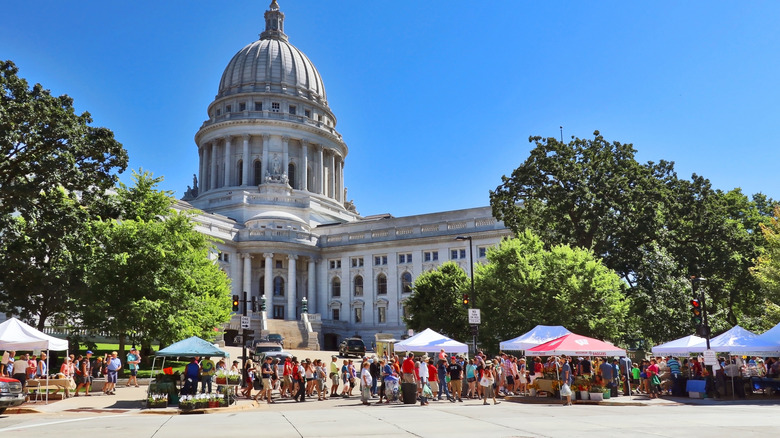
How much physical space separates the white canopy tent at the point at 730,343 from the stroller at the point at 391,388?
13481mm

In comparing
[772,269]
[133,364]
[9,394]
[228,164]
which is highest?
[228,164]

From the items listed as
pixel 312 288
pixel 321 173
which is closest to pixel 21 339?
pixel 312 288

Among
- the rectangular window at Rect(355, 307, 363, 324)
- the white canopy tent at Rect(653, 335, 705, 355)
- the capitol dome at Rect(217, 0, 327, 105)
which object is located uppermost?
the capitol dome at Rect(217, 0, 327, 105)

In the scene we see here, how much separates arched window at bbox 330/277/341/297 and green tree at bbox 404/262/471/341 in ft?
98.4

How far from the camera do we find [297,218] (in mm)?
88875

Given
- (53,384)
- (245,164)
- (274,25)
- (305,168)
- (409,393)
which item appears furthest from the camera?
A: (274,25)

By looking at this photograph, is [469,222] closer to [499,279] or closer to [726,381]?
[499,279]

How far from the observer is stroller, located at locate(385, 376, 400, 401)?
86.4 feet

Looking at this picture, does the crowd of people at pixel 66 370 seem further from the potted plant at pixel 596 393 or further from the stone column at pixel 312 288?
the stone column at pixel 312 288

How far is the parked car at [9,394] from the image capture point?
20644 mm

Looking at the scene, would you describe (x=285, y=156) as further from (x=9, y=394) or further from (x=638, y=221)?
(x=9, y=394)

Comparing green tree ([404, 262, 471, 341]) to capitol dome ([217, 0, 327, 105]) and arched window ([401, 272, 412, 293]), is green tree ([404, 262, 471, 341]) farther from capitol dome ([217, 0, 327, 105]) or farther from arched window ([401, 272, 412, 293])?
capitol dome ([217, 0, 327, 105])

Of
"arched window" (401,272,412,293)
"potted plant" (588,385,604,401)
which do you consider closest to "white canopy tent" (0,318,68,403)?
"potted plant" (588,385,604,401)

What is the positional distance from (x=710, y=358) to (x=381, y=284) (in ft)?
190
